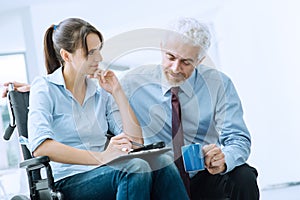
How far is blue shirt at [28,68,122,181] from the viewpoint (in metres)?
1.58

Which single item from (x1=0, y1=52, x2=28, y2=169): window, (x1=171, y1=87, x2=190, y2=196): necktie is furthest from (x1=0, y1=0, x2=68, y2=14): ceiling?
(x1=171, y1=87, x2=190, y2=196): necktie

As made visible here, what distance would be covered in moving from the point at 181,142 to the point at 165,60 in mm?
300

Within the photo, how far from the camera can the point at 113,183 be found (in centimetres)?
147

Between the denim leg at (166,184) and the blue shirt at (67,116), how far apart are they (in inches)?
8.5

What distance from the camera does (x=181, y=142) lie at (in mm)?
1738

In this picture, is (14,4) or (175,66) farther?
(14,4)

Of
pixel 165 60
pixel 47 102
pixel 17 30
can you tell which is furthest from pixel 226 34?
pixel 47 102

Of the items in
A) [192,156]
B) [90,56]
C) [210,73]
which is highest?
[90,56]

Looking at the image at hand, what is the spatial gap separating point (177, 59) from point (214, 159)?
388 mm

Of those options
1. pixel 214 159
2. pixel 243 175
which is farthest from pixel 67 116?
pixel 243 175

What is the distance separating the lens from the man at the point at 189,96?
176cm

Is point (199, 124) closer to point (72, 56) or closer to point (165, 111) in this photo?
point (165, 111)

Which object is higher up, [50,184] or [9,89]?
[9,89]

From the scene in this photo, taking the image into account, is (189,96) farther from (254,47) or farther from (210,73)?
(254,47)
